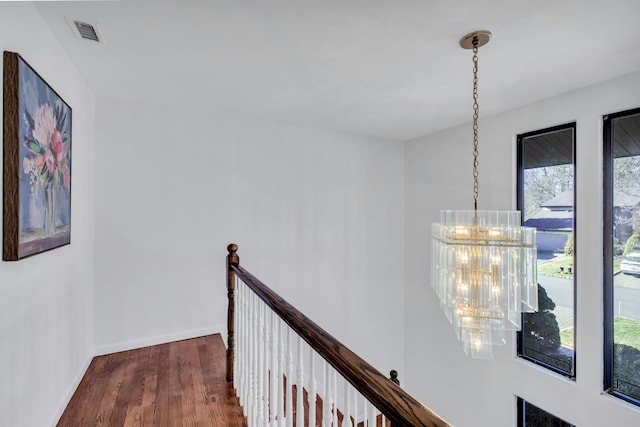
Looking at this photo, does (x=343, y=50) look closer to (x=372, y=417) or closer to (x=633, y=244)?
(x=372, y=417)

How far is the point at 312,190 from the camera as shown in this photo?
420cm

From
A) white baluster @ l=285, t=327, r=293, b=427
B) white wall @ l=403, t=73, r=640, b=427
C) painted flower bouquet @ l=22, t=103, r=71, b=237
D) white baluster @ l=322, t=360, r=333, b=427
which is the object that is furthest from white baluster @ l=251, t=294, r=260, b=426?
white wall @ l=403, t=73, r=640, b=427

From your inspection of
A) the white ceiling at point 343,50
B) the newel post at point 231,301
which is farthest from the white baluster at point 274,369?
the white ceiling at point 343,50

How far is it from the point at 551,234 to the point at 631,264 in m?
0.66

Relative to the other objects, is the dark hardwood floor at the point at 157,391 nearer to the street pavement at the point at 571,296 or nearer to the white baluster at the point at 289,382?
the white baluster at the point at 289,382

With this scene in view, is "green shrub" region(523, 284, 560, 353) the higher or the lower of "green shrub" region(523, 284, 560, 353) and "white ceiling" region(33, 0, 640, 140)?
the lower

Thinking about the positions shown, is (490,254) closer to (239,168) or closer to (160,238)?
(239,168)

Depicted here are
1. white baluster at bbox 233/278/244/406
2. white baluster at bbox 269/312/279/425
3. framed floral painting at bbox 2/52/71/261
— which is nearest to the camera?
framed floral painting at bbox 2/52/71/261

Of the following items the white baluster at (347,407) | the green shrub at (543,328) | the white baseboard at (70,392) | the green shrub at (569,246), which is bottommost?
the white baseboard at (70,392)

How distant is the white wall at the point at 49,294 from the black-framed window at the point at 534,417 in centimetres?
401

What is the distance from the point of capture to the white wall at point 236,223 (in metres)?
3.15

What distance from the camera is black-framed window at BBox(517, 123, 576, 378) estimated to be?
3.04 metres

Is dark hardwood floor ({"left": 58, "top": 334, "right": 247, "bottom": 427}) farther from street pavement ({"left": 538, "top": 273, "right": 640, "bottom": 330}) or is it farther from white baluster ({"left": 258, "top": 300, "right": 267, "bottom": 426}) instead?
street pavement ({"left": 538, "top": 273, "right": 640, "bottom": 330})

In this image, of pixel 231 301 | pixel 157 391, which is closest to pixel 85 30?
pixel 231 301
